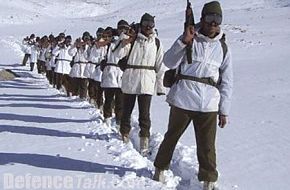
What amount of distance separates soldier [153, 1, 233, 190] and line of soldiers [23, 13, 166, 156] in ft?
5.17

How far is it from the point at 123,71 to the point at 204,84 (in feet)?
7.21

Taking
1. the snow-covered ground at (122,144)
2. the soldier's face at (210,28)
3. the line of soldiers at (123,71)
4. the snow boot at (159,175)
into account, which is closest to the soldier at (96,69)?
the line of soldiers at (123,71)

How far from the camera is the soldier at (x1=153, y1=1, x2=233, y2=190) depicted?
523 centimetres

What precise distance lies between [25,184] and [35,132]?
3.13 metres

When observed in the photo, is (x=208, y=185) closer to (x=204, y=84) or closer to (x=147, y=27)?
(x=204, y=84)

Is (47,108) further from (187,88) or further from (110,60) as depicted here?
(187,88)

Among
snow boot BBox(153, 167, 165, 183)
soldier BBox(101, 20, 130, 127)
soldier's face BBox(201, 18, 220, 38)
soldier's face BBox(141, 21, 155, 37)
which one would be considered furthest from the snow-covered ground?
soldier's face BBox(201, 18, 220, 38)

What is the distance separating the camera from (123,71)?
7340 millimetres

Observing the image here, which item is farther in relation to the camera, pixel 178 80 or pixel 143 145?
pixel 143 145

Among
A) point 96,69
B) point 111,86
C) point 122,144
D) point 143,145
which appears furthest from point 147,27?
point 96,69

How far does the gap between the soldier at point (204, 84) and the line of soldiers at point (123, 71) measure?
158 cm

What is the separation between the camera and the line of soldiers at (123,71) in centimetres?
704

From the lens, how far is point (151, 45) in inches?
277

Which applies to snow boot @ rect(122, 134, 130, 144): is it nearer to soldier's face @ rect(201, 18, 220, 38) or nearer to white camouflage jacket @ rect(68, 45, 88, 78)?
soldier's face @ rect(201, 18, 220, 38)
